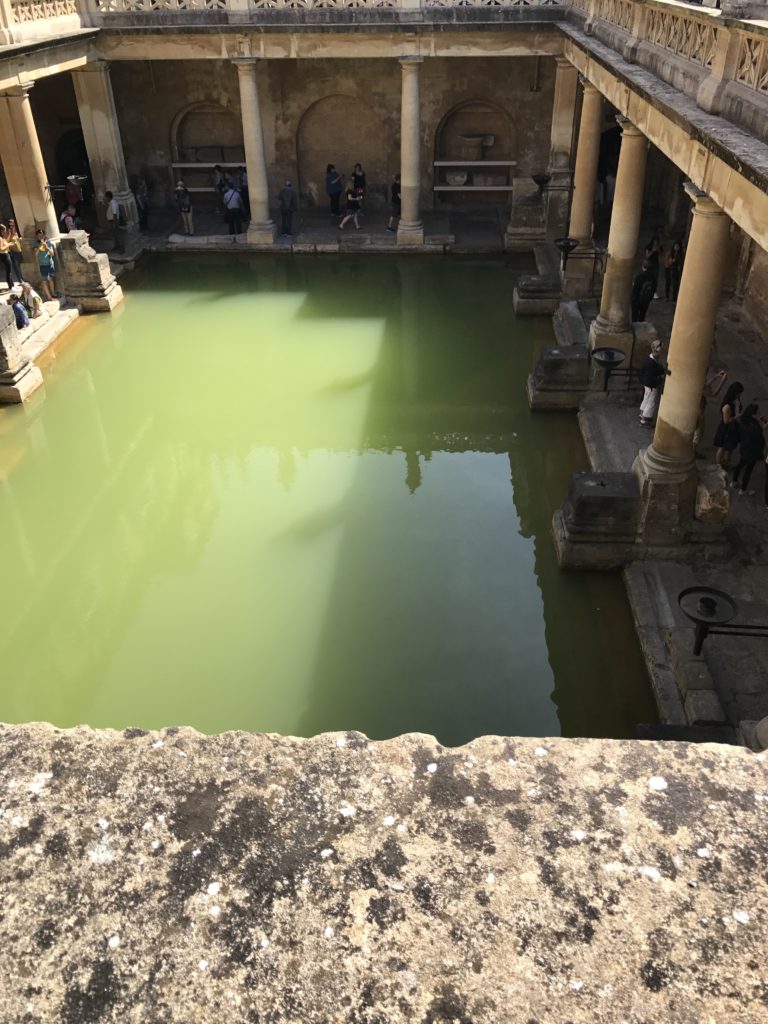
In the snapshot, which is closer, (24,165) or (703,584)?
(703,584)

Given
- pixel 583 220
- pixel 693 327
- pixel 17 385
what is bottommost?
pixel 17 385

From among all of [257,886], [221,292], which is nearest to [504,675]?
[257,886]

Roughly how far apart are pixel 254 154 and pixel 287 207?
4.50 ft

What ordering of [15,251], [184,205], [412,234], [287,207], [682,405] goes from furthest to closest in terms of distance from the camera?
1. [184,205]
2. [287,207]
3. [412,234]
4. [15,251]
5. [682,405]

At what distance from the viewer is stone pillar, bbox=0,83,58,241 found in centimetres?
1493

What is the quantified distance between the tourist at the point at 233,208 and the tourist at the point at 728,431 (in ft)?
41.8

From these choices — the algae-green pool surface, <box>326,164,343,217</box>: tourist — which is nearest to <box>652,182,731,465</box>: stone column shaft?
the algae-green pool surface

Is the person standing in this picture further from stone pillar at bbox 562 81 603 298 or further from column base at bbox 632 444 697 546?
column base at bbox 632 444 697 546

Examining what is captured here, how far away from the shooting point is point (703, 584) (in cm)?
837

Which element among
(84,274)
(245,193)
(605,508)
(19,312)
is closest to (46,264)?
(84,274)

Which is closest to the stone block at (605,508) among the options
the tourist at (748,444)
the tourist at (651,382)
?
the tourist at (748,444)

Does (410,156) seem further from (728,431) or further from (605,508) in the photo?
(605,508)

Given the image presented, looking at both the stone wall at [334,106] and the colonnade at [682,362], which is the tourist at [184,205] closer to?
the stone wall at [334,106]

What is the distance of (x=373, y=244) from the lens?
1888 cm
